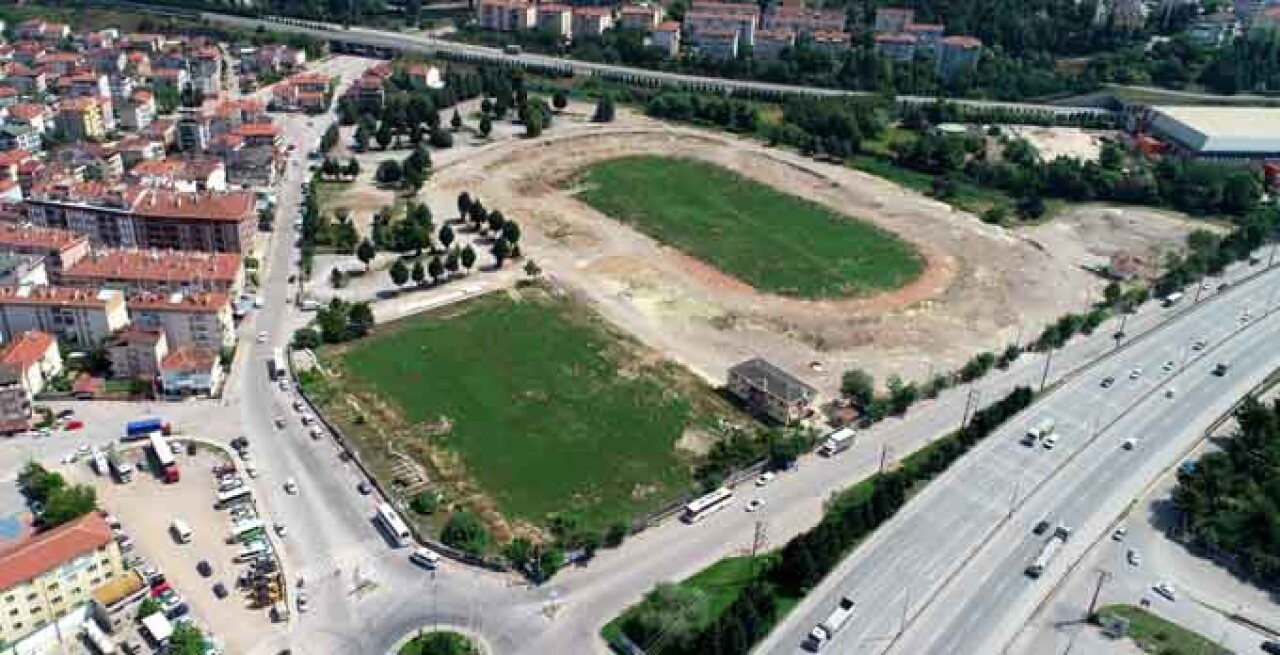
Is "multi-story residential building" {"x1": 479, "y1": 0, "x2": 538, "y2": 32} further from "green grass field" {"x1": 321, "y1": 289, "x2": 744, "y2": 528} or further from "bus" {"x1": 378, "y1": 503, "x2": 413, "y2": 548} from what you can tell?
"bus" {"x1": 378, "y1": 503, "x2": 413, "y2": 548}

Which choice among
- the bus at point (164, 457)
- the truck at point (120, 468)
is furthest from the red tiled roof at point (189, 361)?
the truck at point (120, 468)

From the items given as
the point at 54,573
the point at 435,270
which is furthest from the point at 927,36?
the point at 54,573

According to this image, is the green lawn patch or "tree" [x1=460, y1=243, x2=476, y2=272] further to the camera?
"tree" [x1=460, y1=243, x2=476, y2=272]

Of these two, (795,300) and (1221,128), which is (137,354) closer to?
(795,300)

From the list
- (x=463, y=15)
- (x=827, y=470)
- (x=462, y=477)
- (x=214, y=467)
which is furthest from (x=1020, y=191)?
(x=463, y=15)

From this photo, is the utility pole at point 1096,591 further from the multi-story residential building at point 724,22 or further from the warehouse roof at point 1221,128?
the multi-story residential building at point 724,22

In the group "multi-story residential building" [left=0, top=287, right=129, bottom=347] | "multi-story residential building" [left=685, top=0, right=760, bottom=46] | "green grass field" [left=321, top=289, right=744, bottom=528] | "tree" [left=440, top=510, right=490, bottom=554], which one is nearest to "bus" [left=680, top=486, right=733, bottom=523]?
"green grass field" [left=321, top=289, right=744, bottom=528]
